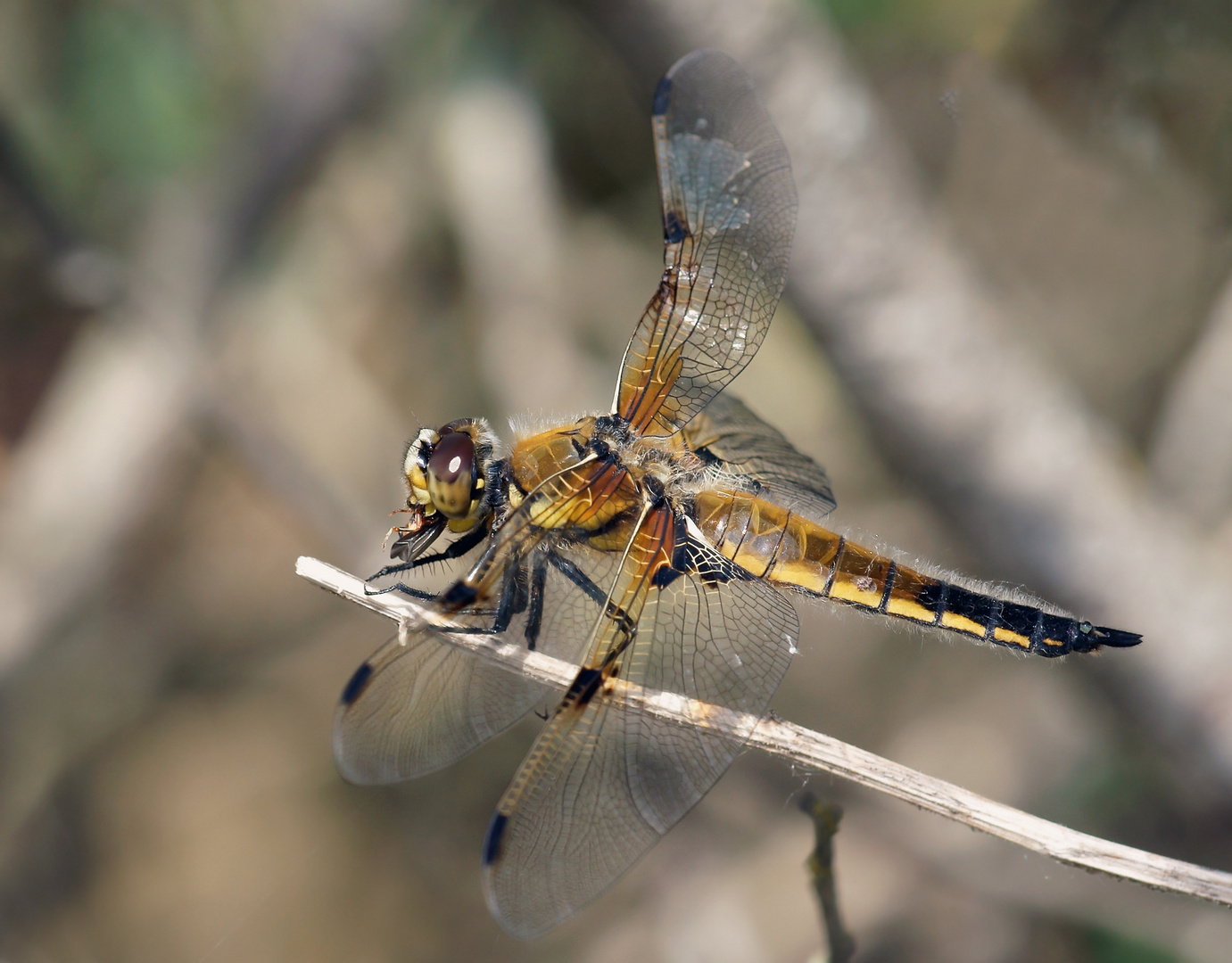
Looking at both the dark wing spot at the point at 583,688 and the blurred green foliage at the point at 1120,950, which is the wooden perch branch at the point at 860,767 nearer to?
the dark wing spot at the point at 583,688

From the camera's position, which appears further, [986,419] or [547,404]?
[547,404]

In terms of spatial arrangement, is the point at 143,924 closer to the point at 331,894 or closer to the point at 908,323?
the point at 331,894

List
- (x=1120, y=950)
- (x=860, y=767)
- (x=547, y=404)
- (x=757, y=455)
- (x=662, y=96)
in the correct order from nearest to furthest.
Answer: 1. (x=860, y=767)
2. (x=662, y=96)
3. (x=757, y=455)
4. (x=1120, y=950)
5. (x=547, y=404)

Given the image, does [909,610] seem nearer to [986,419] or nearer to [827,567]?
[827,567]

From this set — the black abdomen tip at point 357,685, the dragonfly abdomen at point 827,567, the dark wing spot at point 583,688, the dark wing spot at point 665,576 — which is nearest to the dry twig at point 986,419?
the dragonfly abdomen at point 827,567

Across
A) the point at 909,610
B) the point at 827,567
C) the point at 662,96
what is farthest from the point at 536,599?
the point at 662,96

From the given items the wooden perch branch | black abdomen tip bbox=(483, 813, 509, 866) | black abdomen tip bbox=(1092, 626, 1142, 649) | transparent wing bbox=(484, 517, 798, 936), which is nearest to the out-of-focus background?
black abdomen tip bbox=(1092, 626, 1142, 649)
